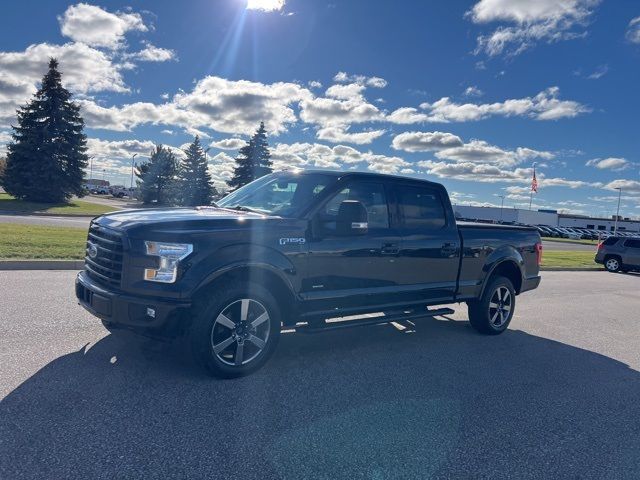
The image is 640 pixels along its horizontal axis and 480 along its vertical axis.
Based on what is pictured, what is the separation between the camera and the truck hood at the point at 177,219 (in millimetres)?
4051

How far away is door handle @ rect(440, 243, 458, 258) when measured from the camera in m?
5.94

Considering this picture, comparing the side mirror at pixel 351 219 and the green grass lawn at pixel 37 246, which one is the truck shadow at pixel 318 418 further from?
the green grass lawn at pixel 37 246

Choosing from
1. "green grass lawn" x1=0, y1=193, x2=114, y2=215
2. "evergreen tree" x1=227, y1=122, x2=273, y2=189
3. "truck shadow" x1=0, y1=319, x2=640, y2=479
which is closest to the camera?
"truck shadow" x1=0, y1=319, x2=640, y2=479

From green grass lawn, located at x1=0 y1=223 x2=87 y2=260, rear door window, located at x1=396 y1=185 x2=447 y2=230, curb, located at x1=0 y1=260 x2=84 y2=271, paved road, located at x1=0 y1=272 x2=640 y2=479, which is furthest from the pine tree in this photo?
rear door window, located at x1=396 y1=185 x2=447 y2=230

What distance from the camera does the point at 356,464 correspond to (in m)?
3.04

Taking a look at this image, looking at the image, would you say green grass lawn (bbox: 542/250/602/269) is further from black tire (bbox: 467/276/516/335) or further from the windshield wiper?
the windshield wiper

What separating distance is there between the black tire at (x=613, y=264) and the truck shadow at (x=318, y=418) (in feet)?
60.1

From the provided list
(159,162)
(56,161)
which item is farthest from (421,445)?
(159,162)

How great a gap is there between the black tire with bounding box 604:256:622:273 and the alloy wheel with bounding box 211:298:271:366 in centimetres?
2156

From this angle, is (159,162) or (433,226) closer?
(433,226)

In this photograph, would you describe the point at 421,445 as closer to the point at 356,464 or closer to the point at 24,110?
the point at 356,464

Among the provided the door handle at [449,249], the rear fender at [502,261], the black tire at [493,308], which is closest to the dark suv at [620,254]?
the rear fender at [502,261]

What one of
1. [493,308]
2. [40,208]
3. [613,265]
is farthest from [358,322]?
[40,208]

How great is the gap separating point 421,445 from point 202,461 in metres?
1.53
